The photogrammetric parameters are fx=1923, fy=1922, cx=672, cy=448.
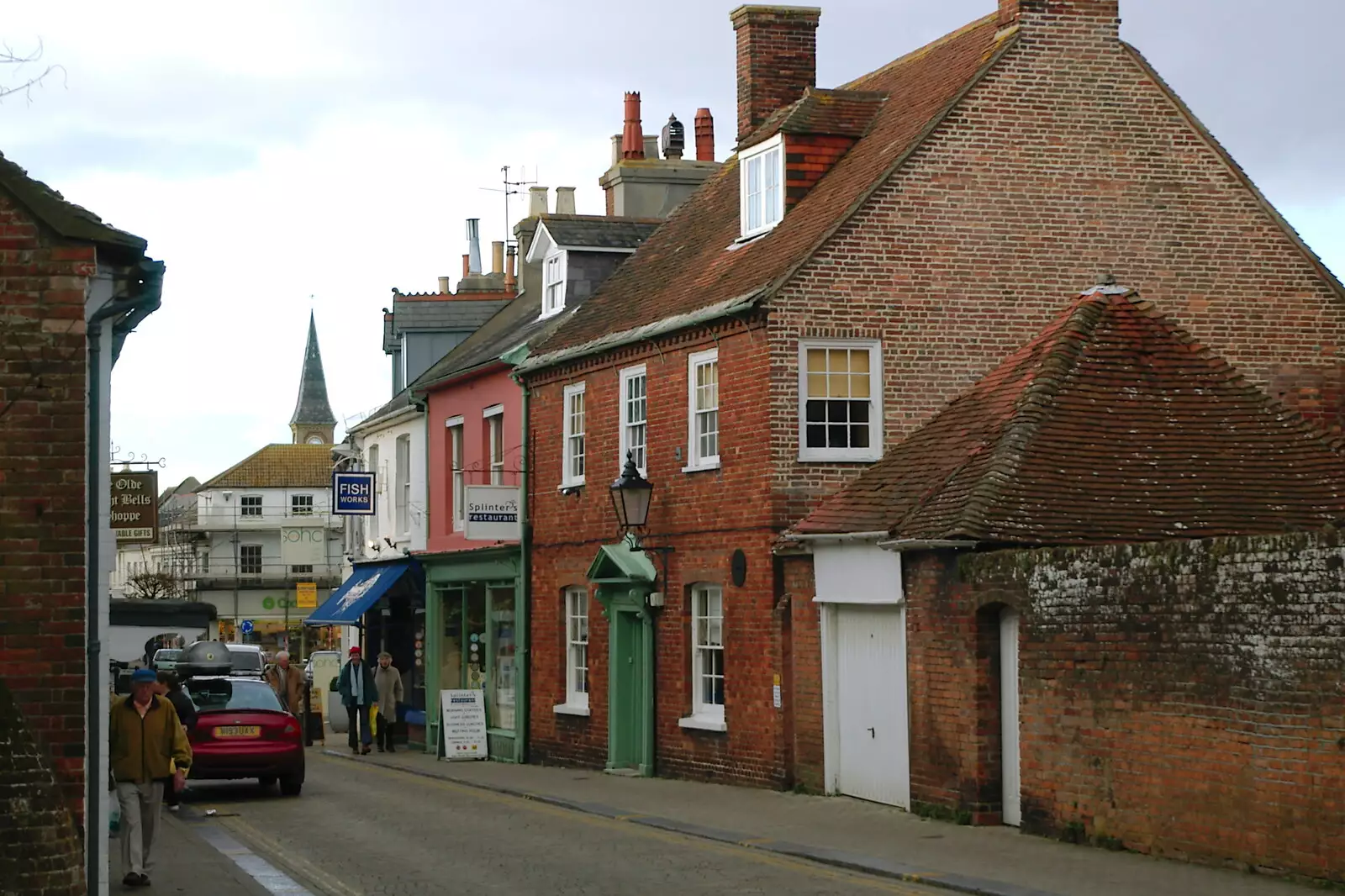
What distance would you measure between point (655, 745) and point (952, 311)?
717 centimetres

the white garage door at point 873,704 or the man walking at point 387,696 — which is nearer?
the white garage door at point 873,704

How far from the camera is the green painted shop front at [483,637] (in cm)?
3047

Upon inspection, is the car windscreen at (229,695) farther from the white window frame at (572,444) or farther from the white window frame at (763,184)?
the white window frame at (763,184)

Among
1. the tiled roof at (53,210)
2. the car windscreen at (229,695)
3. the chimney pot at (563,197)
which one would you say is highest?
the chimney pot at (563,197)

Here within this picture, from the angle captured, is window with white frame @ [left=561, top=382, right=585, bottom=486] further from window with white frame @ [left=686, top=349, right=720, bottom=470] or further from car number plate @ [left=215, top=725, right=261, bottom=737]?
car number plate @ [left=215, top=725, right=261, bottom=737]

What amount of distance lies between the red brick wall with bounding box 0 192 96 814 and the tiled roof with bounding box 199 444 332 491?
338ft

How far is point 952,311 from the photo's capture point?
23.4 metres

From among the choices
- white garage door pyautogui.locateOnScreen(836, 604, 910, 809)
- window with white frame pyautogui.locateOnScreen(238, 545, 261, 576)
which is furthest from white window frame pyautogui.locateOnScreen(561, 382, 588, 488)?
window with white frame pyautogui.locateOnScreen(238, 545, 261, 576)

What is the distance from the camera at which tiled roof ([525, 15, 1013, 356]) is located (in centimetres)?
2375

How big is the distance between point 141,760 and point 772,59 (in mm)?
17528

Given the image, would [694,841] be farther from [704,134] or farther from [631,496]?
[704,134]

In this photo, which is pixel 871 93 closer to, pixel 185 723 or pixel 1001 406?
pixel 1001 406

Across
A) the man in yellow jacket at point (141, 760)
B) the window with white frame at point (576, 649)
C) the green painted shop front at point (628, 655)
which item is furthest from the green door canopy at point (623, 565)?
the man in yellow jacket at point (141, 760)

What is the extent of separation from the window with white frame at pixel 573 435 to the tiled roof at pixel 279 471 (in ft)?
285
